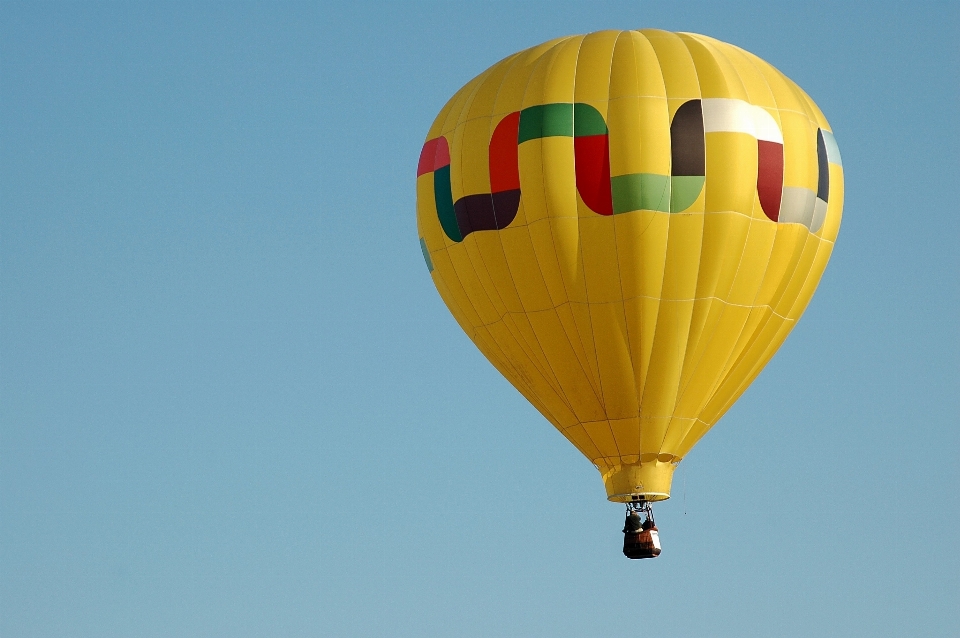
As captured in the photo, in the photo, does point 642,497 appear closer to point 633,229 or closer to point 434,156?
point 633,229

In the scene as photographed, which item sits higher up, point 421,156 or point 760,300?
point 421,156

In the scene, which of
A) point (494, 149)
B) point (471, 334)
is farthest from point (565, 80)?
point (471, 334)

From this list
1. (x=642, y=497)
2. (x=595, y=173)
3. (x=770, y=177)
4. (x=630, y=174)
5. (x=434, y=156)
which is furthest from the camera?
(x=434, y=156)

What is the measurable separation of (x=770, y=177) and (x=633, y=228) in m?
1.81

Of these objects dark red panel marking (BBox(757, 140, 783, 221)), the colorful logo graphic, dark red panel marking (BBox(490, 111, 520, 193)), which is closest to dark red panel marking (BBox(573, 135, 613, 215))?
the colorful logo graphic

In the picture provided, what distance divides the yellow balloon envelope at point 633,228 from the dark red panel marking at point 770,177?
0.02 m

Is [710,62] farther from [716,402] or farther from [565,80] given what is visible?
[716,402]

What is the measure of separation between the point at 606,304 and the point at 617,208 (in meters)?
1.17

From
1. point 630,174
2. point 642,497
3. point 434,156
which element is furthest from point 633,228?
point 642,497

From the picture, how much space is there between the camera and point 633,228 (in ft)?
97.3

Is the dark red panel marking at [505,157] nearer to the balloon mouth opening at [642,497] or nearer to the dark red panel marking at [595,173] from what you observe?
the dark red panel marking at [595,173]

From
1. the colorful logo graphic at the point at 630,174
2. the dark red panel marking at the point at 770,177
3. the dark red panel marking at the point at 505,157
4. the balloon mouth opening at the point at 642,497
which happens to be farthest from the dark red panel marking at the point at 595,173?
the balloon mouth opening at the point at 642,497

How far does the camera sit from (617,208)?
29.7 metres

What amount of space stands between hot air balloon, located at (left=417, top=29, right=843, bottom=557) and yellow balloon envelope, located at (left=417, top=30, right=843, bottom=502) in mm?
23
